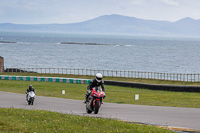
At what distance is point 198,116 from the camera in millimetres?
15484

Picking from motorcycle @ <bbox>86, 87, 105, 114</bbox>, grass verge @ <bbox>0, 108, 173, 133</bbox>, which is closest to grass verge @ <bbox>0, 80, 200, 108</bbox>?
motorcycle @ <bbox>86, 87, 105, 114</bbox>

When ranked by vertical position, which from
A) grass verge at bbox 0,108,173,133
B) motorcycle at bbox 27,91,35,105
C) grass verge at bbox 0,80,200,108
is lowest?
grass verge at bbox 0,80,200,108

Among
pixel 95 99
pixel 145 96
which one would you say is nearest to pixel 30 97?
pixel 95 99

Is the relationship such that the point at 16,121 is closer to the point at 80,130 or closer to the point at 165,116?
the point at 80,130

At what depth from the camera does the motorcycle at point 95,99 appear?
15.8m

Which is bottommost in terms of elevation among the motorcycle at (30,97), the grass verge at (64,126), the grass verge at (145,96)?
the grass verge at (145,96)

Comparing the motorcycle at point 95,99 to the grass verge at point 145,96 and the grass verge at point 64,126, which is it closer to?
the grass verge at point 64,126

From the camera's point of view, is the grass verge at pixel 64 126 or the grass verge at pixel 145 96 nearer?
the grass verge at pixel 64 126

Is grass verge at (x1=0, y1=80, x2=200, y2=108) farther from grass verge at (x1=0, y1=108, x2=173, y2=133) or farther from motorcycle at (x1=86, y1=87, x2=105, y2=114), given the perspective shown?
grass verge at (x1=0, y1=108, x2=173, y2=133)

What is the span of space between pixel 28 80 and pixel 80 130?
144 ft

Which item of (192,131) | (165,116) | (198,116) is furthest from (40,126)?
(198,116)

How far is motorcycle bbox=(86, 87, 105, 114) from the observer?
15.8 m

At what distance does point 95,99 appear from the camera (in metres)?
16.0

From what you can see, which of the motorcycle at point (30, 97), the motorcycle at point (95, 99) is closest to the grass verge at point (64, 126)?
the motorcycle at point (95, 99)
